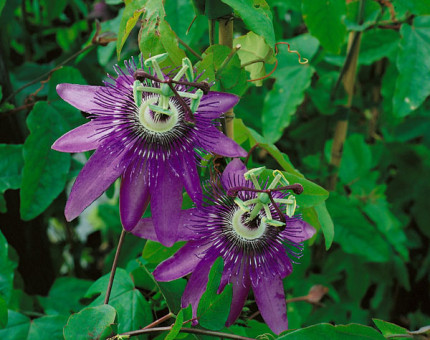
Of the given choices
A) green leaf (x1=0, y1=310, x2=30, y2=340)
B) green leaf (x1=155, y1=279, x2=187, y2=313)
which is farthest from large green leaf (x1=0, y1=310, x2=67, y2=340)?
green leaf (x1=155, y1=279, x2=187, y2=313)

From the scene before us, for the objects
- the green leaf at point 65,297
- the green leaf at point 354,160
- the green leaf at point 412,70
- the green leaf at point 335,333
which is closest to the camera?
the green leaf at point 335,333

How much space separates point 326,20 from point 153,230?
1.75 feet

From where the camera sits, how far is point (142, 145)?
708mm

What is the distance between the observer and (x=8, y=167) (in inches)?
39.6

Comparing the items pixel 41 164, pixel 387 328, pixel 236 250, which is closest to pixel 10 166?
pixel 41 164

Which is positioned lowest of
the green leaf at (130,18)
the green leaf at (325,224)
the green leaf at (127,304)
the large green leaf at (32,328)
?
the large green leaf at (32,328)

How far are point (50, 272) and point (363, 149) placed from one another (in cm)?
91

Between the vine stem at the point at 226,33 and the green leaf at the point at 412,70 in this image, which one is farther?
the green leaf at the point at 412,70

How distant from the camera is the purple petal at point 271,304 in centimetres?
72

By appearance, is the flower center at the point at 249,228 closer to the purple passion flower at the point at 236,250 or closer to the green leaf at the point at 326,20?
the purple passion flower at the point at 236,250

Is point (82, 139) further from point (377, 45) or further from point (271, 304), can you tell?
point (377, 45)

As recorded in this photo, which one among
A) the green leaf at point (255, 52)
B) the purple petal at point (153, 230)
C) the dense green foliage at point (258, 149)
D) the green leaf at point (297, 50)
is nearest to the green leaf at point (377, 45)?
the dense green foliage at point (258, 149)

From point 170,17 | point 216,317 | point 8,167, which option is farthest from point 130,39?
point 216,317

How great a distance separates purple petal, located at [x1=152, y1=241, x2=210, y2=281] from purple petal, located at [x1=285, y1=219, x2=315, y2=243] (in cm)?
13
